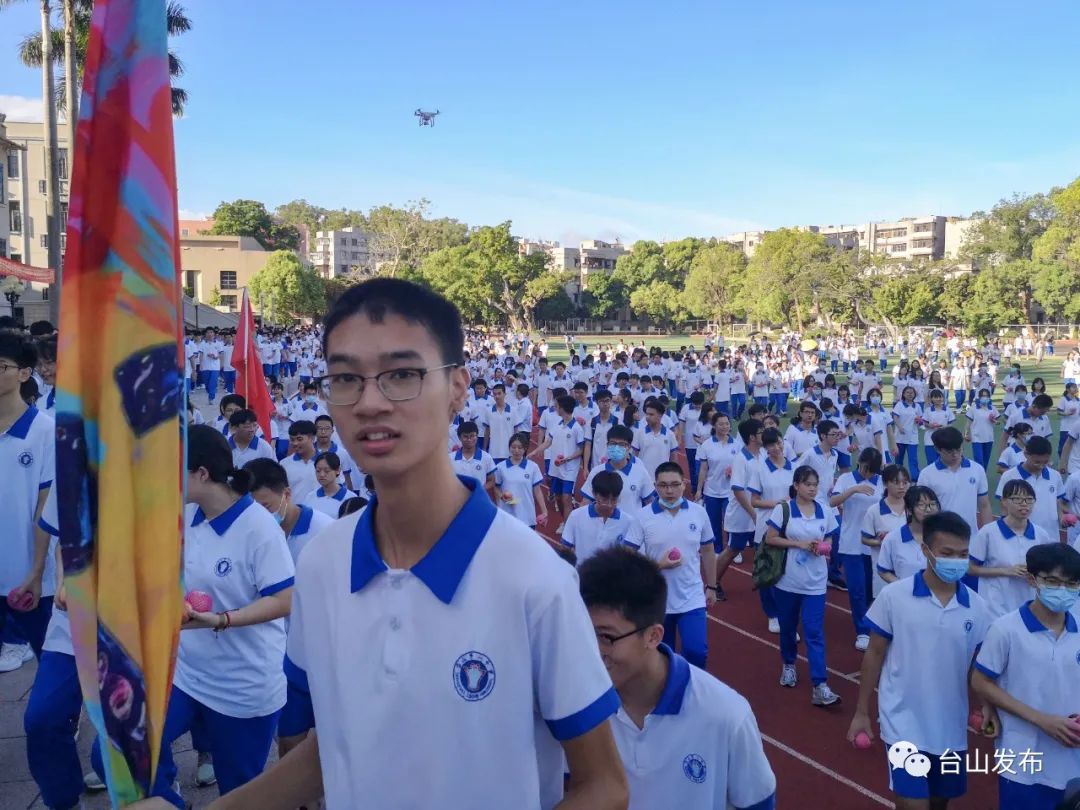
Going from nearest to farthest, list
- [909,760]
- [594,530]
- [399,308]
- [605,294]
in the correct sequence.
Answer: [399,308], [909,760], [594,530], [605,294]

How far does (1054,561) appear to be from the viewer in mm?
4059

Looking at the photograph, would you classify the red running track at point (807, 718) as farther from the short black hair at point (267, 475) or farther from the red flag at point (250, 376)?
the red flag at point (250, 376)

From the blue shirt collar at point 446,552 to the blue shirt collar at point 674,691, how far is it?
4.60 feet

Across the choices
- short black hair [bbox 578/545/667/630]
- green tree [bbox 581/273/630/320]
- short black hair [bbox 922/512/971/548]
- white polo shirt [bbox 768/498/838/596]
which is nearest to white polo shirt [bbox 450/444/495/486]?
white polo shirt [bbox 768/498/838/596]

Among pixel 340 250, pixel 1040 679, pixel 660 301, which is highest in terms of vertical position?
pixel 340 250

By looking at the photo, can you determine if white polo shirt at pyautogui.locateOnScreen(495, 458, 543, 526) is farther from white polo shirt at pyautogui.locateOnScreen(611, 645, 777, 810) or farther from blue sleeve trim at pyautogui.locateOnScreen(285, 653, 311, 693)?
blue sleeve trim at pyautogui.locateOnScreen(285, 653, 311, 693)

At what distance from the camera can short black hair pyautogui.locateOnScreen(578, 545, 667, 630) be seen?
2.79 meters

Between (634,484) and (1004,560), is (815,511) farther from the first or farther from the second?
(634,484)

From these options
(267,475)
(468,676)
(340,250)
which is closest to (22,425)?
(267,475)

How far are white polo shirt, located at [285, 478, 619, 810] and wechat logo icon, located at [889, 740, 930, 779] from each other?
325 cm

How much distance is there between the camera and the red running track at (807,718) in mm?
5305

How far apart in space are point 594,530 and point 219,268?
58.7 meters

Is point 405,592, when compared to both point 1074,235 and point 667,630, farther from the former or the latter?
point 1074,235

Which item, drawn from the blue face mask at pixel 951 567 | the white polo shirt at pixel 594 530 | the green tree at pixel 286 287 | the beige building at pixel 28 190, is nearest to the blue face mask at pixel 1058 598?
the blue face mask at pixel 951 567
